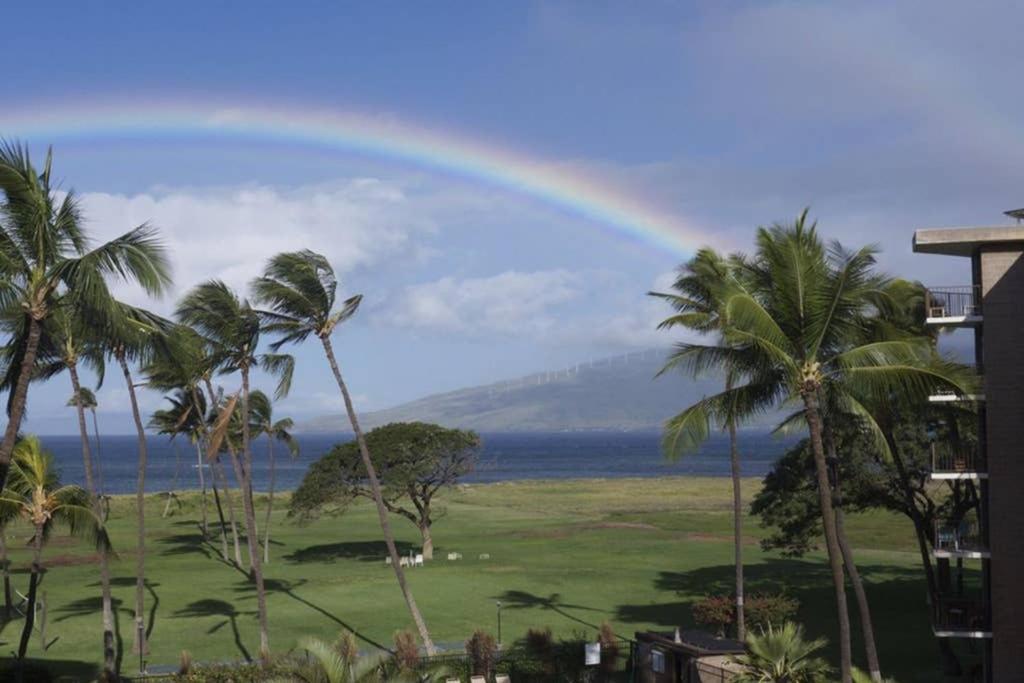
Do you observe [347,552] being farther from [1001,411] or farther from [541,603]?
[1001,411]

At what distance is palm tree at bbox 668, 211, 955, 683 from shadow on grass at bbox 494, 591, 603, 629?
18.5 meters

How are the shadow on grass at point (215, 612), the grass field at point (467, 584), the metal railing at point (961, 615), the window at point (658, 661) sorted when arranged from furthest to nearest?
the shadow on grass at point (215, 612) → the grass field at point (467, 584) → the window at point (658, 661) → the metal railing at point (961, 615)

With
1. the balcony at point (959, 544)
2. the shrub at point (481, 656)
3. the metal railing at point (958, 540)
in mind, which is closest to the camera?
the balcony at point (959, 544)

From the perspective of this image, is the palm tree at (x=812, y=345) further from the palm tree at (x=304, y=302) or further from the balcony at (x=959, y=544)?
the palm tree at (x=304, y=302)

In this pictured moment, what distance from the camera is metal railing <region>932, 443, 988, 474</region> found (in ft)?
92.8

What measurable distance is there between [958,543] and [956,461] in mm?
2135

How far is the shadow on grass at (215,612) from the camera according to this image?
41.2 metres

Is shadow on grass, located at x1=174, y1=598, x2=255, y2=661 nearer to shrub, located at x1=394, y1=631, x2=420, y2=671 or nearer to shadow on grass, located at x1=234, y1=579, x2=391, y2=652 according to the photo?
shadow on grass, located at x1=234, y1=579, x2=391, y2=652

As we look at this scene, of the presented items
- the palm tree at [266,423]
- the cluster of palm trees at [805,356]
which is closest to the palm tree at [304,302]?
the cluster of palm trees at [805,356]

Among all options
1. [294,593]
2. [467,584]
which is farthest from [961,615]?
[294,593]

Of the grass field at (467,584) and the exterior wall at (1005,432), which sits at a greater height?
the exterior wall at (1005,432)

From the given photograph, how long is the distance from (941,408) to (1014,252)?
694 centimetres

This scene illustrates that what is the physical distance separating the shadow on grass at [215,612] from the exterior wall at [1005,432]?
2502 cm

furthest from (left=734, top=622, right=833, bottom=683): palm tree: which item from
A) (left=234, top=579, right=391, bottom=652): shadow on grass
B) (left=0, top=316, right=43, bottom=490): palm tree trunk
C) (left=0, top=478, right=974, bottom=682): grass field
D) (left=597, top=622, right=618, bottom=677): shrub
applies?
(left=234, top=579, right=391, bottom=652): shadow on grass
